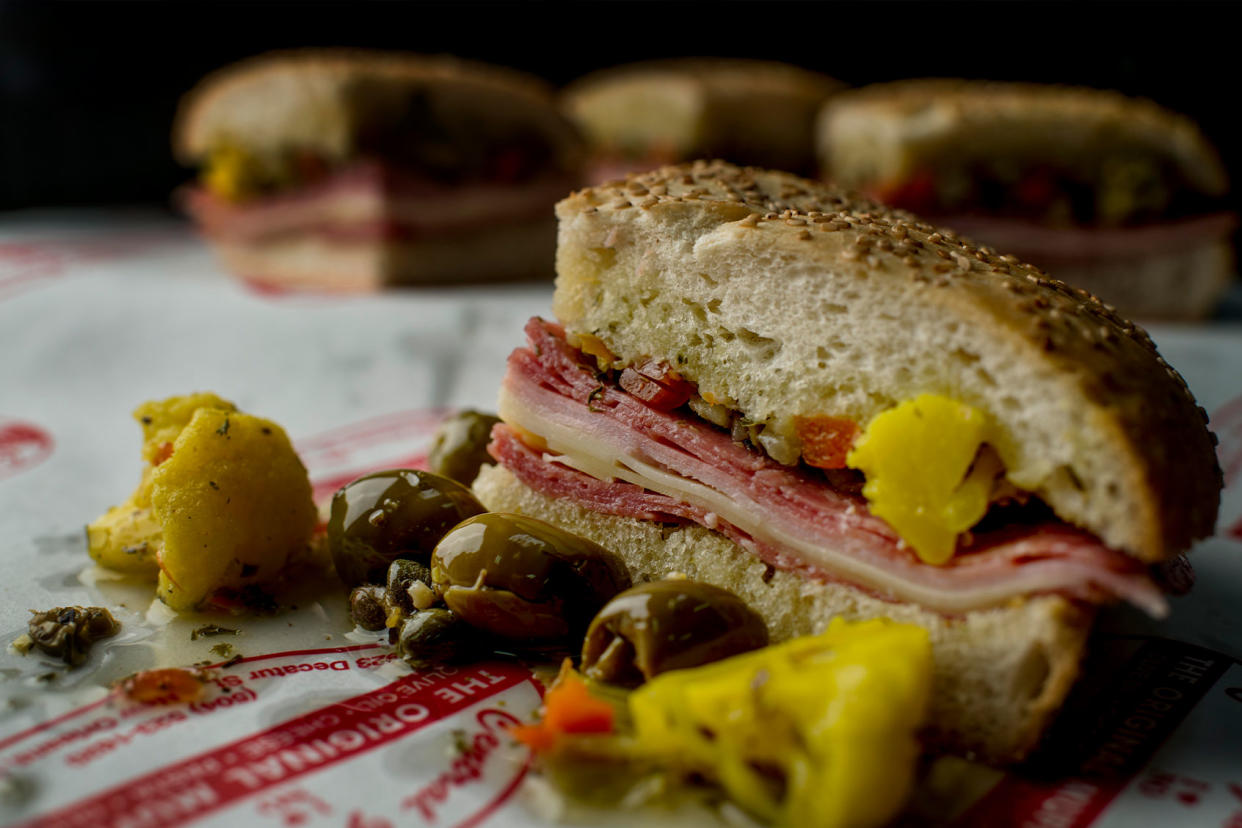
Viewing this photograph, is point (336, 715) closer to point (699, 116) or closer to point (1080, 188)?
point (1080, 188)

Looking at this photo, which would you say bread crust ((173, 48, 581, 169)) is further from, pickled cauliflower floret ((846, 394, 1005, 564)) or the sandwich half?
pickled cauliflower floret ((846, 394, 1005, 564))

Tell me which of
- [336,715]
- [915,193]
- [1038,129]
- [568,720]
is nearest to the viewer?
[568,720]

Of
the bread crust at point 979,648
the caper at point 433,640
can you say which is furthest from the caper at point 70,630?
the bread crust at point 979,648

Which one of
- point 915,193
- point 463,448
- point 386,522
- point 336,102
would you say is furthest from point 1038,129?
point 386,522

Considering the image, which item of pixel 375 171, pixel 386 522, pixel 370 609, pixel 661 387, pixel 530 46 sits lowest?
pixel 370 609

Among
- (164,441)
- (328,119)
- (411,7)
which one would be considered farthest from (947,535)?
(411,7)

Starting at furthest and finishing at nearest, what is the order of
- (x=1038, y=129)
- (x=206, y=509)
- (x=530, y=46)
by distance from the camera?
(x=530, y=46)
(x=1038, y=129)
(x=206, y=509)

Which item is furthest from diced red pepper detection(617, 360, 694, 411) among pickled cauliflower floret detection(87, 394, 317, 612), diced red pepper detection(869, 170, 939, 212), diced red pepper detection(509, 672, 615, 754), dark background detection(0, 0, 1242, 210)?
dark background detection(0, 0, 1242, 210)
